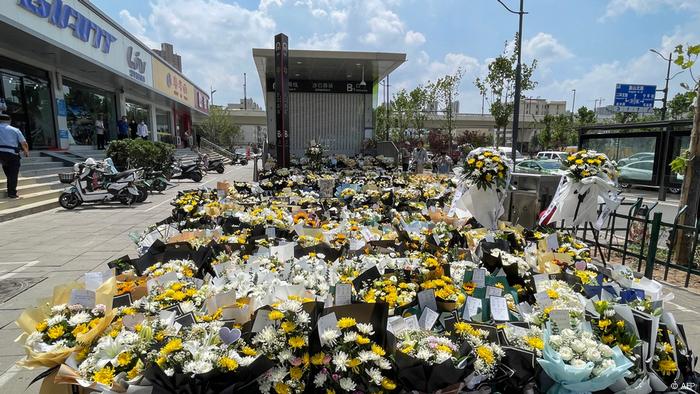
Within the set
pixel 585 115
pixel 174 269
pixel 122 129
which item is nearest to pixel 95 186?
pixel 122 129

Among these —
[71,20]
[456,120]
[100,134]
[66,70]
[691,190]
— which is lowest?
[691,190]

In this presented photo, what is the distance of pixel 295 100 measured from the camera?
1423 cm

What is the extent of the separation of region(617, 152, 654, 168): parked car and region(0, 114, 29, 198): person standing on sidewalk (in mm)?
18796

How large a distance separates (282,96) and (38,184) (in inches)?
267

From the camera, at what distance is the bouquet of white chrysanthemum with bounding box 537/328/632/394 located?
1488mm

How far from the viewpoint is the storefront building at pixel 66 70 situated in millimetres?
10461

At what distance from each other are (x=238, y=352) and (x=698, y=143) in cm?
662

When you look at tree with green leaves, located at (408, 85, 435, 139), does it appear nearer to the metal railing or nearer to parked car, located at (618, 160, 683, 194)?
parked car, located at (618, 160, 683, 194)

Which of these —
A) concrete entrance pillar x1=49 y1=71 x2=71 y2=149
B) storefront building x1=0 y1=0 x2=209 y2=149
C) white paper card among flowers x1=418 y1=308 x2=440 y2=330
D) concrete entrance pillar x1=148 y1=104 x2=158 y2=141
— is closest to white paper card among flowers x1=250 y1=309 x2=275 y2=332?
white paper card among flowers x1=418 y1=308 x2=440 y2=330

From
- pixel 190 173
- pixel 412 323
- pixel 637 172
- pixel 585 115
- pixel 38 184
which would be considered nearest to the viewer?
pixel 412 323

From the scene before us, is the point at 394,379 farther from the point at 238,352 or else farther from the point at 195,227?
the point at 195,227

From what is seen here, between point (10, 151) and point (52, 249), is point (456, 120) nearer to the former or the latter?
point (10, 151)

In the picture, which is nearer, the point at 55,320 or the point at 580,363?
the point at 580,363

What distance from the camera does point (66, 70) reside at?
14.2 m
